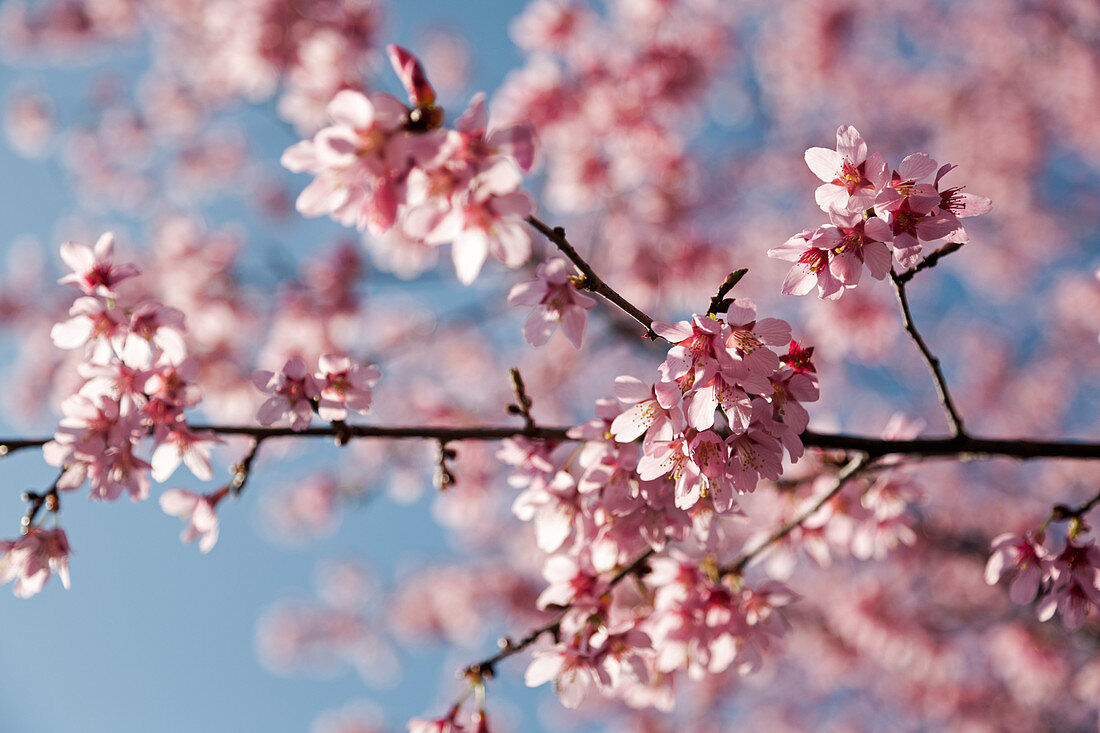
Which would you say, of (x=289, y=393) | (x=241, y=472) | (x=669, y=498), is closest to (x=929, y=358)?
(x=669, y=498)

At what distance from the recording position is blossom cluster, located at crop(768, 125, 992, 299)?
136 centimetres

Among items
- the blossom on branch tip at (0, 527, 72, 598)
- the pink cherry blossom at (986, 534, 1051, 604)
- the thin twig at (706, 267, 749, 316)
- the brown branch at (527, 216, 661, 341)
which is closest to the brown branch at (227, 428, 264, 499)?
the blossom on branch tip at (0, 527, 72, 598)

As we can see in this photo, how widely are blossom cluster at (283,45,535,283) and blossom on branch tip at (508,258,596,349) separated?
6.5 inches

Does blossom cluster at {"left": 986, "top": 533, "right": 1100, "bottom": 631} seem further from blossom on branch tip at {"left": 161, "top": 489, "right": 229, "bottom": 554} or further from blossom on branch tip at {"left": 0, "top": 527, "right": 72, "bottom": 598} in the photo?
blossom on branch tip at {"left": 0, "top": 527, "right": 72, "bottom": 598}

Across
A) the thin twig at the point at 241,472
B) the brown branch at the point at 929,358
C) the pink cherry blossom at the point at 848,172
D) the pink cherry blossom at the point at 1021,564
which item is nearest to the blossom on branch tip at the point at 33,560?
the thin twig at the point at 241,472

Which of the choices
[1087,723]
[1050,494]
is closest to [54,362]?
[1087,723]

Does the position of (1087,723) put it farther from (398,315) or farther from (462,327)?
(398,315)

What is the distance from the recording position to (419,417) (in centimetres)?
538

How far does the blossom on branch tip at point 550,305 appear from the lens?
144 cm

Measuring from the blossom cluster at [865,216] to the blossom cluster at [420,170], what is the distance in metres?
0.58

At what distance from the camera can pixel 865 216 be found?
139 centimetres

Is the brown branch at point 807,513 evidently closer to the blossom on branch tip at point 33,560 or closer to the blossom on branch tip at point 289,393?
the blossom on branch tip at point 289,393

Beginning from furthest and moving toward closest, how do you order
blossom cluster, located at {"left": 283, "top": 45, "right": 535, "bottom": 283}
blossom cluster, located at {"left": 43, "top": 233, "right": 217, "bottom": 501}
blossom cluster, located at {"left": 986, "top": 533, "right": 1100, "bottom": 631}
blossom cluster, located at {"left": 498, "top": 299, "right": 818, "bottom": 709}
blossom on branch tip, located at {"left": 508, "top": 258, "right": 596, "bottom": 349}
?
blossom cluster, located at {"left": 986, "top": 533, "right": 1100, "bottom": 631}
blossom cluster, located at {"left": 43, "top": 233, "right": 217, "bottom": 501}
blossom on branch tip, located at {"left": 508, "top": 258, "right": 596, "bottom": 349}
blossom cluster, located at {"left": 498, "top": 299, "right": 818, "bottom": 709}
blossom cluster, located at {"left": 283, "top": 45, "right": 535, "bottom": 283}

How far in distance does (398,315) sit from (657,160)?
491 centimetres
